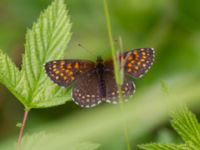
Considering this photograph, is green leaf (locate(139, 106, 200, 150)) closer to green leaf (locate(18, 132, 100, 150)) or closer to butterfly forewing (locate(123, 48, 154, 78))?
green leaf (locate(18, 132, 100, 150))

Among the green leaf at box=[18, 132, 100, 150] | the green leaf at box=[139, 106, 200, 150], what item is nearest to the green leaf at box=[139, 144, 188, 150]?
the green leaf at box=[139, 106, 200, 150]

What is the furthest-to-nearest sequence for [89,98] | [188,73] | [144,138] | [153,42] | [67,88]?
[153,42]
[188,73]
[144,138]
[89,98]
[67,88]

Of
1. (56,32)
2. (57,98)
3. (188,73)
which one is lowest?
(188,73)

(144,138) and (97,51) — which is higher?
(97,51)

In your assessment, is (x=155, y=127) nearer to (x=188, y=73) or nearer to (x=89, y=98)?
(x=188, y=73)

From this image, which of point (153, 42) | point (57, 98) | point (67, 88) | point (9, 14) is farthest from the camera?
point (9, 14)

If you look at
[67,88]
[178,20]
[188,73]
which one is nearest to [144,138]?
[188,73]
